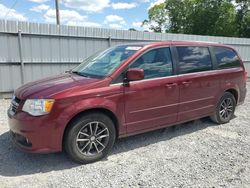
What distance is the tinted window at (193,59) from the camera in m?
4.78

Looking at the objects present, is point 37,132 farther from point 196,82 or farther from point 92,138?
point 196,82

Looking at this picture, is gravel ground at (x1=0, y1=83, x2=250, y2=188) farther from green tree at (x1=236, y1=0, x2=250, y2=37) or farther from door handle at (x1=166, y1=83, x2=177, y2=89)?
green tree at (x1=236, y1=0, x2=250, y2=37)

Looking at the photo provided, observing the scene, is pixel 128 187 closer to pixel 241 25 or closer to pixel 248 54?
pixel 248 54

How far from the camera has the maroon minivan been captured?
11.7 ft

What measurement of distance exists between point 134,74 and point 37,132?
1622 mm

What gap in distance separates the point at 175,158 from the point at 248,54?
42.3ft

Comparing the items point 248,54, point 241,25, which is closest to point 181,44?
point 248,54

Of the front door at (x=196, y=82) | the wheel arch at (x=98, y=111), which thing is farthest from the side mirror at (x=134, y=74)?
the front door at (x=196, y=82)

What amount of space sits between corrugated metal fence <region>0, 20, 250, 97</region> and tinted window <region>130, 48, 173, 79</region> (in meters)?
5.28

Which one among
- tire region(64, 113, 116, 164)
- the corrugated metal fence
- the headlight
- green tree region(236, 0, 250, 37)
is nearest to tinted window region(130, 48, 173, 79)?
tire region(64, 113, 116, 164)

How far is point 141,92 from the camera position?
4.16 meters

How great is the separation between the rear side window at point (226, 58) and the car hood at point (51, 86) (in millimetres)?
2934

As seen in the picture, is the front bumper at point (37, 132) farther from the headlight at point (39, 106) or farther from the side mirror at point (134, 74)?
the side mirror at point (134, 74)

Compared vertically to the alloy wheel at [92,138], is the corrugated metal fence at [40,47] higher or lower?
higher
